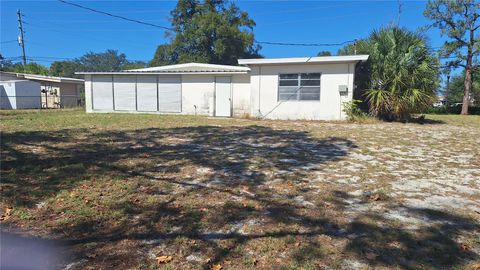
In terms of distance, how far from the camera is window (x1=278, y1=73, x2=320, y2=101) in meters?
13.7

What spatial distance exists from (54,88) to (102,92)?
35.5 feet

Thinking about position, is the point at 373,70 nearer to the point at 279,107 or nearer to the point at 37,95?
the point at 279,107

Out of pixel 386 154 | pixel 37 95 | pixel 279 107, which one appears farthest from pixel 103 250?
pixel 37 95

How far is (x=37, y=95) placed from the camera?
24.5 metres

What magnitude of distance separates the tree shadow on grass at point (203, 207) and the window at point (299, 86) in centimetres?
750

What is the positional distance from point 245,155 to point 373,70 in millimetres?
9386

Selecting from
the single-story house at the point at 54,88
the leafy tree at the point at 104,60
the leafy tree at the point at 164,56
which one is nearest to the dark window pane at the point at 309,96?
the single-story house at the point at 54,88

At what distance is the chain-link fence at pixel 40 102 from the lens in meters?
22.8

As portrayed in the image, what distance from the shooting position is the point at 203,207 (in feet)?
11.7

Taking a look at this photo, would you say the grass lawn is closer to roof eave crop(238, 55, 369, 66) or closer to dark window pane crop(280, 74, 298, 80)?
roof eave crop(238, 55, 369, 66)

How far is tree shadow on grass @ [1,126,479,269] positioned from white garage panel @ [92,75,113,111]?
1220 cm

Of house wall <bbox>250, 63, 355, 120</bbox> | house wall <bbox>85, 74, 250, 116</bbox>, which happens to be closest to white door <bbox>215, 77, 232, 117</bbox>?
house wall <bbox>85, 74, 250, 116</bbox>

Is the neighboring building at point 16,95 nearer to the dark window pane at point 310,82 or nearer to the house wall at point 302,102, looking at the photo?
the house wall at point 302,102

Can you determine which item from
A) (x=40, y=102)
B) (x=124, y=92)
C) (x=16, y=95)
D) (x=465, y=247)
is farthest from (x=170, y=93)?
(x=465, y=247)
